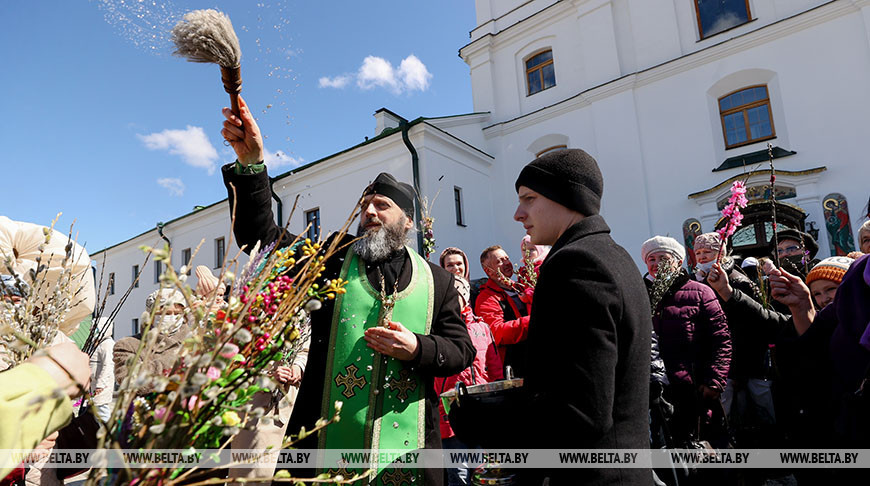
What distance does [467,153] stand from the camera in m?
14.5

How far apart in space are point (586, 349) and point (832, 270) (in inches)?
107

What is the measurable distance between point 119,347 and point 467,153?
12009 mm

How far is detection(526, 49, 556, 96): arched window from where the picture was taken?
1505 cm

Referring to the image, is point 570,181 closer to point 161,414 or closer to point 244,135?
point 244,135

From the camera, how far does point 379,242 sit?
2291 mm

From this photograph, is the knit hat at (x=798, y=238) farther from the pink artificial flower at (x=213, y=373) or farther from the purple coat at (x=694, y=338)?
the pink artificial flower at (x=213, y=373)

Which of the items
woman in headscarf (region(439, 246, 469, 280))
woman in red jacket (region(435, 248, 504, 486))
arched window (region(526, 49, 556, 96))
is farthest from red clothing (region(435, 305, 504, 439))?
arched window (region(526, 49, 556, 96))

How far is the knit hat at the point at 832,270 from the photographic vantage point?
3.04m

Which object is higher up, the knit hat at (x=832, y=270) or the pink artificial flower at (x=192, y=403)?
the knit hat at (x=832, y=270)

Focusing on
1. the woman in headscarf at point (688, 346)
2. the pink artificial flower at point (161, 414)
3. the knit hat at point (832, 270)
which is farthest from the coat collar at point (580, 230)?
the knit hat at point (832, 270)

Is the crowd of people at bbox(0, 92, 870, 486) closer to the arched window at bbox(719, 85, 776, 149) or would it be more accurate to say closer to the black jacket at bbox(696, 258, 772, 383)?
the black jacket at bbox(696, 258, 772, 383)

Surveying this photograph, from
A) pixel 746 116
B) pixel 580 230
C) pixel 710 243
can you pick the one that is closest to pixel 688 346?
pixel 710 243

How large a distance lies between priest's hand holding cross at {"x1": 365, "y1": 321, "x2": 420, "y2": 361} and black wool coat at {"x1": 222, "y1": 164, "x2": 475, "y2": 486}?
59 mm

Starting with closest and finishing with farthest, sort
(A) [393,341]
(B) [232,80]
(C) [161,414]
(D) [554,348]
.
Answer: (C) [161,414]
(B) [232,80]
(D) [554,348]
(A) [393,341]
